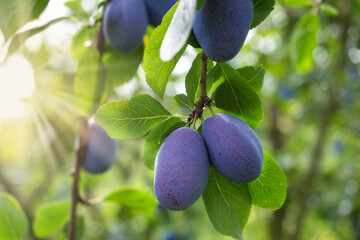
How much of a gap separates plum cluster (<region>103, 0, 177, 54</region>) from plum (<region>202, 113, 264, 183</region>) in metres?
0.40

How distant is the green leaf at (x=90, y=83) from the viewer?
39.4 inches

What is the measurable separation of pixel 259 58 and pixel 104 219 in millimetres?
2266

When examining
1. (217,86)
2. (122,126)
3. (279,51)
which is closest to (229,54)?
(217,86)

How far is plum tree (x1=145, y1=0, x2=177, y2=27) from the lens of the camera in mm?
826

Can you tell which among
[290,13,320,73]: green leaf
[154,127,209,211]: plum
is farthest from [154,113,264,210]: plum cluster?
[290,13,320,73]: green leaf

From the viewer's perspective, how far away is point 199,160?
569 millimetres

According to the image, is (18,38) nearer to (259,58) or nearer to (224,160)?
(224,160)

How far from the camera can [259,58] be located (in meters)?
3.21

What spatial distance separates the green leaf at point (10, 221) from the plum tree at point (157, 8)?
0.76 metres

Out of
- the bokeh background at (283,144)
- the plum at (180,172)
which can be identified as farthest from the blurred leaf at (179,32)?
the bokeh background at (283,144)

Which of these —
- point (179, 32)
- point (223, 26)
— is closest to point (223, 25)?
point (223, 26)

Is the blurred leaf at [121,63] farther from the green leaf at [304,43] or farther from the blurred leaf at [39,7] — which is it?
the green leaf at [304,43]

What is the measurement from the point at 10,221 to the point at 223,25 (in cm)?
99

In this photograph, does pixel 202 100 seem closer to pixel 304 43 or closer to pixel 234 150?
pixel 234 150
